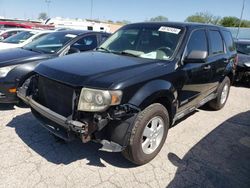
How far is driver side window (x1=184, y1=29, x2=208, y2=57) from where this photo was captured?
12.3ft

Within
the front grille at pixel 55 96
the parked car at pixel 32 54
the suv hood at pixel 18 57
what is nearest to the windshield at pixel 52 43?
the parked car at pixel 32 54

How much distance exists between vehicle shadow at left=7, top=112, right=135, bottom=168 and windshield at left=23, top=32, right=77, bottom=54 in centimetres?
201

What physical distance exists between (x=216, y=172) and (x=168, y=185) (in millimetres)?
760

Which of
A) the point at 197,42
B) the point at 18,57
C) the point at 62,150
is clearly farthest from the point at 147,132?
the point at 18,57

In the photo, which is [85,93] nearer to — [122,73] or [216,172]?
[122,73]

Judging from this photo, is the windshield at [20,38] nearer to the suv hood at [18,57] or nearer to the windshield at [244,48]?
the suv hood at [18,57]

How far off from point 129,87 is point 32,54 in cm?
302

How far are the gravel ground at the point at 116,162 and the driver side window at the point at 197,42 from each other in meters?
1.50

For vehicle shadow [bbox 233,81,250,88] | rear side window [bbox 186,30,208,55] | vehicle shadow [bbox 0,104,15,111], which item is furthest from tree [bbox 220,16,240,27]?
vehicle shadow [bbox 0,104,15,111]

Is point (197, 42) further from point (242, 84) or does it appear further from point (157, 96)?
point (242, 84)

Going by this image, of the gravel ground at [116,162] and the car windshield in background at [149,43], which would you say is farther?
the car windshield in background at [149,43]

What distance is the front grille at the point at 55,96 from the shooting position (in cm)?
284

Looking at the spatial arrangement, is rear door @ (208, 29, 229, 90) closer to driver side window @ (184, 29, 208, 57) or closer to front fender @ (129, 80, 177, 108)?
driver side window @ (184, 29, 208, 57)

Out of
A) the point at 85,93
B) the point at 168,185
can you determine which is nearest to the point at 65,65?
the point at 85,93
